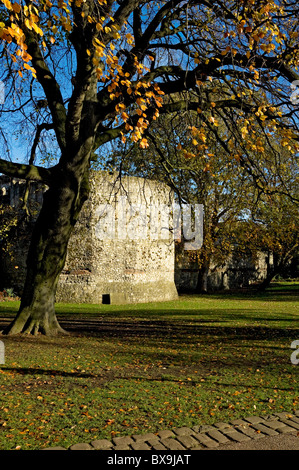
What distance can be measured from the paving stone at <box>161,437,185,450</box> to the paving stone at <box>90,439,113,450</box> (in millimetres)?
475

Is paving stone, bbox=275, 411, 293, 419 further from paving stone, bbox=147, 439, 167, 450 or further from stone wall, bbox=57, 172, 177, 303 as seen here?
stone wall, bbox=57, 172, 177, 303

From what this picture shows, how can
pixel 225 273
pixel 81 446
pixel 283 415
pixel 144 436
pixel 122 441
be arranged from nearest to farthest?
pixel 81 446
pixel 122 441
pixel 144 436
pixel 283 415
pixel 225 273

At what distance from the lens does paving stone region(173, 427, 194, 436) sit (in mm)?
4083

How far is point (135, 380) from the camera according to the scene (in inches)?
239

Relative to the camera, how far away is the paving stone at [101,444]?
12.3ft

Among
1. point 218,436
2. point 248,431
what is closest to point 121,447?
point 218,436

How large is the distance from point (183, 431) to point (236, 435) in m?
0.49

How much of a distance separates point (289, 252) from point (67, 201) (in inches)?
855

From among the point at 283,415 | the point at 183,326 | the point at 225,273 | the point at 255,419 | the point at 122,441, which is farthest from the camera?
the point at 225,273

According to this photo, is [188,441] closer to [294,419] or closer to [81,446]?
[81,446]

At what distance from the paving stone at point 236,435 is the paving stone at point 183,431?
33 centimetres

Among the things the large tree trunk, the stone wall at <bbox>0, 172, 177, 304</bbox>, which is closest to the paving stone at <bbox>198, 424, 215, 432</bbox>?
the large tree trunk
